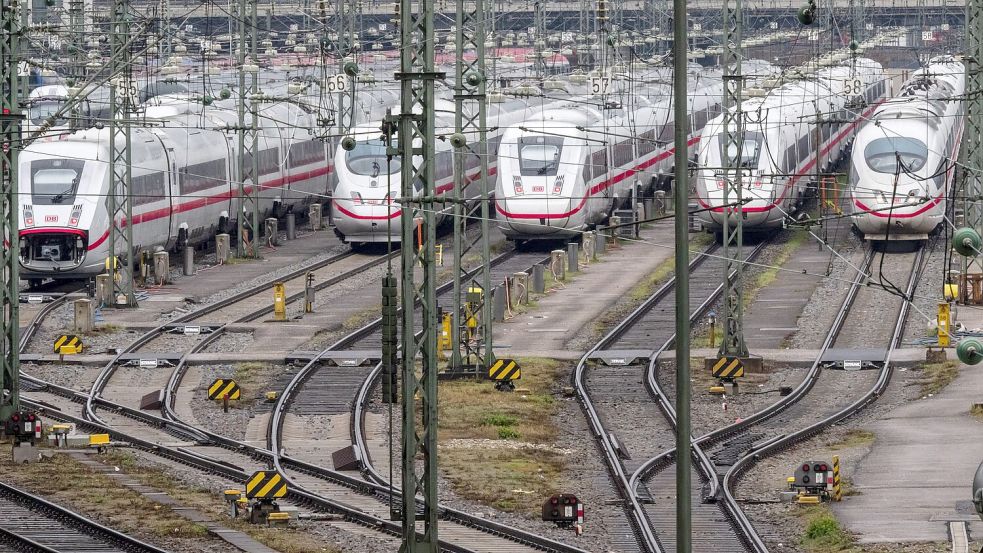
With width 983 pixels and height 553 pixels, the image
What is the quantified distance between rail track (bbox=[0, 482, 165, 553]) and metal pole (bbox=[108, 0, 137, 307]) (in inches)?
770

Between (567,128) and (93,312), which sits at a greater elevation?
(567,128)

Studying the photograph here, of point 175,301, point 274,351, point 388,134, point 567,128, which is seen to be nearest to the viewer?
point 388,134

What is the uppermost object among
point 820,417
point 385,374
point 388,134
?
point 388,134

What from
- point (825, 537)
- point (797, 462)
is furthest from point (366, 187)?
point (825, 537)

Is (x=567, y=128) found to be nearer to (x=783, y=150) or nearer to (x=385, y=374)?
(x=783, y=150)

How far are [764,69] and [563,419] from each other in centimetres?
5452

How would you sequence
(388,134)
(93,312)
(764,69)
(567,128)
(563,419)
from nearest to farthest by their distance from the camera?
(388,134) < (563,419) < (93,312) < (567,128) < (764,69)

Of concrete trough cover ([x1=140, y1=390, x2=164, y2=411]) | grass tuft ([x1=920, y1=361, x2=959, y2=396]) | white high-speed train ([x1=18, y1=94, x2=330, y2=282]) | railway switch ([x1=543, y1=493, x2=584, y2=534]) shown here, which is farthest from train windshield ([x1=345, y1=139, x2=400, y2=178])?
railway switch ([x1=543, y1=493, x2=584, y2=534])

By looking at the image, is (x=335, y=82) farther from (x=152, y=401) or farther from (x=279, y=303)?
(x=152, y=401)

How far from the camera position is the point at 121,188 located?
157 feet

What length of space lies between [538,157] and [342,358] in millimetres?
16019

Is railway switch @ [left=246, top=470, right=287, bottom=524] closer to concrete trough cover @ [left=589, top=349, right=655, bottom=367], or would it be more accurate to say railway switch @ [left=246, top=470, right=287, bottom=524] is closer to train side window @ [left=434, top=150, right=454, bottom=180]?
concrete trough cover @ [left=589, top=349, right=655, bottom=367]

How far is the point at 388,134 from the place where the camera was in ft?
67.8

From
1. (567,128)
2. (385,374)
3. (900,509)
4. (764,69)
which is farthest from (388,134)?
(764,69)
